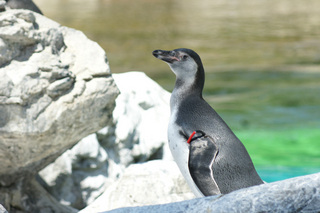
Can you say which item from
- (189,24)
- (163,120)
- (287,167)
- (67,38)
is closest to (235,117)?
(287,167)

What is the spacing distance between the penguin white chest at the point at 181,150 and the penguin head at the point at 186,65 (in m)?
0.32

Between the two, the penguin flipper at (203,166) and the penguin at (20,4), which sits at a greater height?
the penguin at (20,4)

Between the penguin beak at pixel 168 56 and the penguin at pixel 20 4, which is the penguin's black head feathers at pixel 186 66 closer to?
the penguin beak at pixel 168 56

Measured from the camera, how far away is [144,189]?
3.83 metres

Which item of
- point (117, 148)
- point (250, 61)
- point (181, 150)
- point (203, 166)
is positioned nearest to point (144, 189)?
point (181, 150)

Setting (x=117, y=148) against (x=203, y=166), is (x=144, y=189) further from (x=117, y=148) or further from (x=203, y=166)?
(x=117, y=148)

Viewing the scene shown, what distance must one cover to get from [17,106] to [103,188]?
1.28 metres

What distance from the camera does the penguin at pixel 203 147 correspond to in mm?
3146

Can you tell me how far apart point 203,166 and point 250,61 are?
849cm

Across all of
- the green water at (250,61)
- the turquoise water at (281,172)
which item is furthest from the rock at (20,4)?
the green water at (250,61)

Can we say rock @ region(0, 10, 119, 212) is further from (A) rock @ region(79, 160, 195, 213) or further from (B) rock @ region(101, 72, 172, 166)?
(B) rock @ region(101, 72, 172, 166)

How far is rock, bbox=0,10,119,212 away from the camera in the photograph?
11.5ft

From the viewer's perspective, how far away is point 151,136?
4918mm

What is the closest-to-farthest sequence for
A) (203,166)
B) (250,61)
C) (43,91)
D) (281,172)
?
(203,166), (43,91), (281,172), (250,61)
